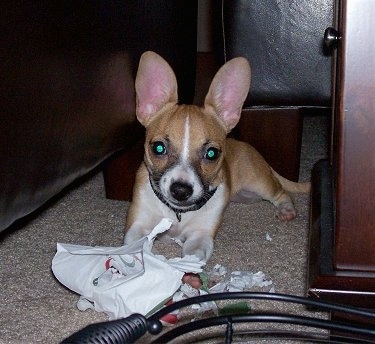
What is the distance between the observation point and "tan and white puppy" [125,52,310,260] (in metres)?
1.66

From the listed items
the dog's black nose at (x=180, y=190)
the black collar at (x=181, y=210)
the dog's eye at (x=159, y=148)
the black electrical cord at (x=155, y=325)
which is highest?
the black electrical cord at (x=155, y=325)

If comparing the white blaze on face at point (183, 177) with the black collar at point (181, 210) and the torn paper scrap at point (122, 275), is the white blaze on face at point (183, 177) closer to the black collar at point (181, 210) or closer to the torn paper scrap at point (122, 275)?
the black collar at point (181, 210)

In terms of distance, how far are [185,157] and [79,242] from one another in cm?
30

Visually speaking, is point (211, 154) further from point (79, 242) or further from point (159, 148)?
point (79, 242)

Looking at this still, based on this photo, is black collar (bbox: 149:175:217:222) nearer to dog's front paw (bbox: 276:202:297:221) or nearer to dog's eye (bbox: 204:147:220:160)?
dog's eye (bbox: 204:147:220:160)

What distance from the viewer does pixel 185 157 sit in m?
1.69

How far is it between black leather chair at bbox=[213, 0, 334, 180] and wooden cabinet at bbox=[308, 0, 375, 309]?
814 mm

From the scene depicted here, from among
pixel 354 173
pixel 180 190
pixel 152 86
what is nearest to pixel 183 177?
pixel 180 190

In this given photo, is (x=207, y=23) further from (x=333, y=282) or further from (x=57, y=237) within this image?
(x=333, y=282)

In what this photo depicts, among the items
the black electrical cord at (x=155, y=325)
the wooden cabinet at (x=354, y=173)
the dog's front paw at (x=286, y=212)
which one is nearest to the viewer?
the black electrical cord at (x=155, y=325)

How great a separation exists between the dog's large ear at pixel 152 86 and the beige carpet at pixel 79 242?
0.28 m

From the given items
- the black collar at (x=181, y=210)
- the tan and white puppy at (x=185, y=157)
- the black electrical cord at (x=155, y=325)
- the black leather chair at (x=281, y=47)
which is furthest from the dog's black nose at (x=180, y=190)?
the black electrical cord at (x=155, y=325)

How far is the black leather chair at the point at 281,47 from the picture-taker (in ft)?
6.14

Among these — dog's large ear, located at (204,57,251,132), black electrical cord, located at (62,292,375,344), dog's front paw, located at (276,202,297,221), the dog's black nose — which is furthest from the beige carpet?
black electrical cord, located at (62,292,375,344)
